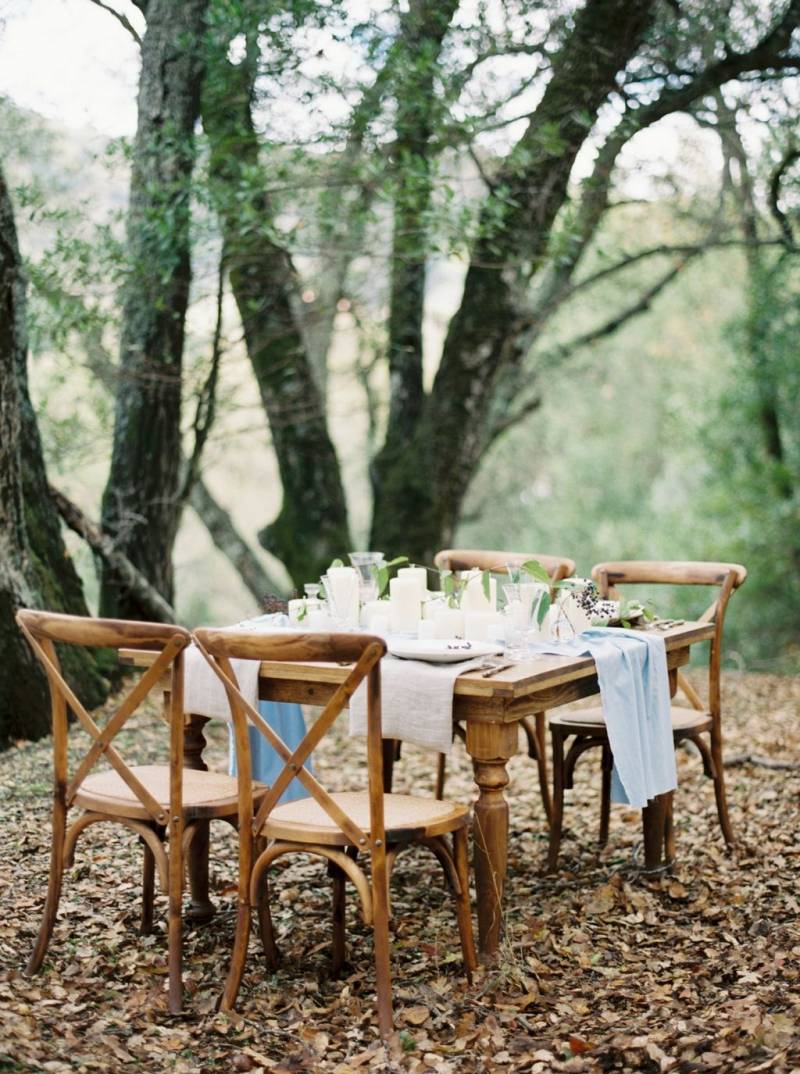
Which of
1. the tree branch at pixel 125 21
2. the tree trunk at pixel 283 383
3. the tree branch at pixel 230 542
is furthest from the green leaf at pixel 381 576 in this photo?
the tree branch at pixel 230 542

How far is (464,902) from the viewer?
11.9 feet

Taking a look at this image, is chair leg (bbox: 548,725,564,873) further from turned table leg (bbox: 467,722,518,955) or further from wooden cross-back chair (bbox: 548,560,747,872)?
turned table leg (bbox: 467,722,518,955)

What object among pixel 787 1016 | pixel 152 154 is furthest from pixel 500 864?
pixel 152 154

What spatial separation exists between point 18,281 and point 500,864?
429 centimetres

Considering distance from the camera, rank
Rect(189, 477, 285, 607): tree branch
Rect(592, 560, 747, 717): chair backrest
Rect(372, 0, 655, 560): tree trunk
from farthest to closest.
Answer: Rect(189, 477, 285, 607): tree branch → Rect(372, 0, 655, 560): tree trunk → Rect(592, 560, 747, 717): chair backrest

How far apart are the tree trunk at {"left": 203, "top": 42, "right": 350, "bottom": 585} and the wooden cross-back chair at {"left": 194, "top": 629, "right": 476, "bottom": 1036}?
4665mm

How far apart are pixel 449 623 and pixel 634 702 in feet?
2.24

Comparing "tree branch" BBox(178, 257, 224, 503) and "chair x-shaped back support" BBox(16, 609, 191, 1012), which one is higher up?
"tree branch" BBox(178, 257, 224, 503)

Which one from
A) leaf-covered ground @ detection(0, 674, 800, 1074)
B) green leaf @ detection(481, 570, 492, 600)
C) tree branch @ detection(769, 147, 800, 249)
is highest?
tree branch @ detection(769, 147, 800, 249)

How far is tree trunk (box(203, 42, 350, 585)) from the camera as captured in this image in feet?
25.1

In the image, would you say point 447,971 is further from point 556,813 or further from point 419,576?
point 419,576

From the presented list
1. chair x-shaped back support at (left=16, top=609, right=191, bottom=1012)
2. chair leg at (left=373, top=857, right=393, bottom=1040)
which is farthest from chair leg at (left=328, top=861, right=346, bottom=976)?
chair x-shaped back support at (left=16, top=609, right=191, bottom=1012)

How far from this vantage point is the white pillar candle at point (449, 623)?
413 centimetres

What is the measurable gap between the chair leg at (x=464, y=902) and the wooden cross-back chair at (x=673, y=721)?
1.19 meters
